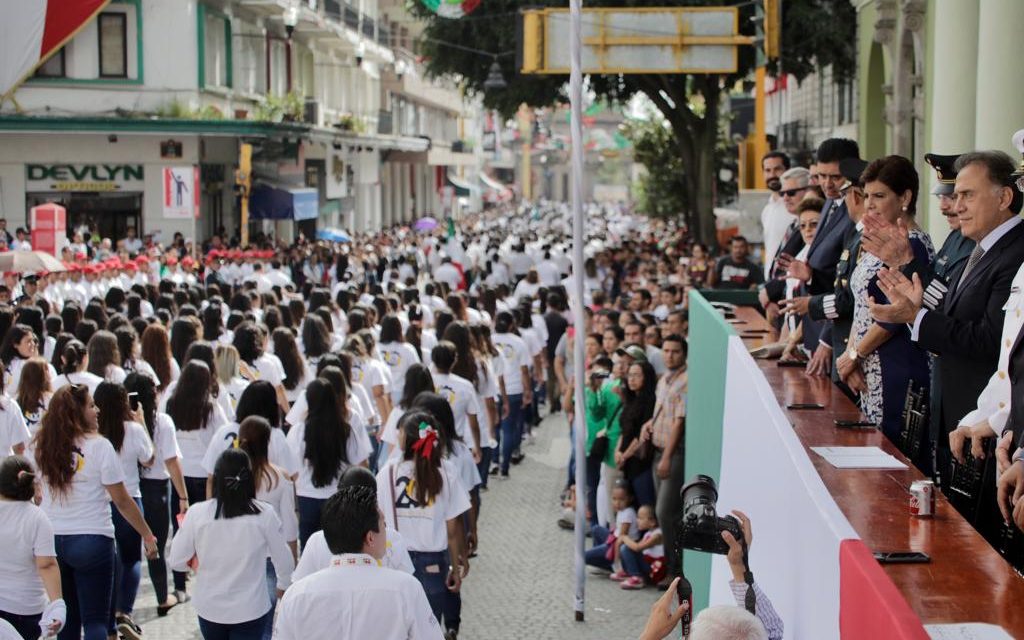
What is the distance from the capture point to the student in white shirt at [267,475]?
861 cm

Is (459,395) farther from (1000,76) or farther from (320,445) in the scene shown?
(1000,76)

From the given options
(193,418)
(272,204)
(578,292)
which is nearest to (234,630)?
(193,418)

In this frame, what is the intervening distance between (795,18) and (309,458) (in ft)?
70.8

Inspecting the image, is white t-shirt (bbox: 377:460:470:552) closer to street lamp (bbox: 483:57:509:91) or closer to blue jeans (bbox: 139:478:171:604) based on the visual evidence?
blue jeans (bbox: 139:478:171:604)

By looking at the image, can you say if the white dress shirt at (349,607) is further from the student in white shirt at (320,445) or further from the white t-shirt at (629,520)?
the white t-shirt at (629,520)

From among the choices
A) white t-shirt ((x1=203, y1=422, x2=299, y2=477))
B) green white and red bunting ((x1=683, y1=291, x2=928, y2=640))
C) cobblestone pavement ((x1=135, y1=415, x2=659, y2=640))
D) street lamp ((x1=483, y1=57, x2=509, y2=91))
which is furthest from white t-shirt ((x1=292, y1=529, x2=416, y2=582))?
street lamp ((x1=483, y1=57, x2=509, y2=91))

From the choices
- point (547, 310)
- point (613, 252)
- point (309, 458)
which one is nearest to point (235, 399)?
point (309, 458)

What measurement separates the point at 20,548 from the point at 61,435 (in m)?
1.25

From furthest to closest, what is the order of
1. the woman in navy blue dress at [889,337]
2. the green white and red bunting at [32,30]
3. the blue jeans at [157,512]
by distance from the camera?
the green white and red bunting at [32,30], the blue jeans at [157,512], the woman in navy blue dress at [889,337]

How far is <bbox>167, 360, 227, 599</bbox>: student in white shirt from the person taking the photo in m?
10.6

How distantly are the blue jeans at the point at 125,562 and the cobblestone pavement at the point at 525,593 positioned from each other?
0.31 m

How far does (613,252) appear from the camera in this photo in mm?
33250

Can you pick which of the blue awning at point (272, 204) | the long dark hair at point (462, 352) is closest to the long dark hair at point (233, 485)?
the long dark hair at point (462, 352)

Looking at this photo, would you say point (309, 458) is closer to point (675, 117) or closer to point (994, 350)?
Result: point (994, 350)
